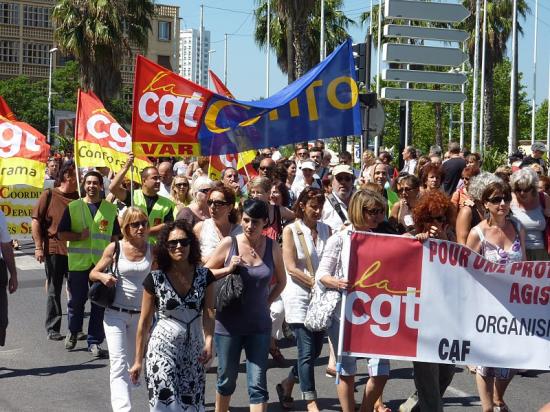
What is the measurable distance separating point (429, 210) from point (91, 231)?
4213mm

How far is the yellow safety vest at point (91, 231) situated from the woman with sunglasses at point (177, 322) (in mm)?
3729

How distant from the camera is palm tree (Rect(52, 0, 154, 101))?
39656 millimetres

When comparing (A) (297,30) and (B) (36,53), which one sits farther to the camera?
(B) (36,53)

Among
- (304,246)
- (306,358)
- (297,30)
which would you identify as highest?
(297,30)

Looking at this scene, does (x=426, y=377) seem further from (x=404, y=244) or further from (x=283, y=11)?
(x=283, y=11)

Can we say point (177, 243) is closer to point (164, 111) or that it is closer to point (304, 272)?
point (304, 272)

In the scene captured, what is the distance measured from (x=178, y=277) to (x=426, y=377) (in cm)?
166

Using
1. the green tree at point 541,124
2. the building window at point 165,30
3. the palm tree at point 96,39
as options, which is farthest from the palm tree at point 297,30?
the building window at point 165,30

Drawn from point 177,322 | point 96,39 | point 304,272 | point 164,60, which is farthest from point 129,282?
point 164,60

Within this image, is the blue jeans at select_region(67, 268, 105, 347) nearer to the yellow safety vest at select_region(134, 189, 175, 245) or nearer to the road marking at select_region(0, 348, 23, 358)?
the road marking at select_region(0, 348, 23, 358)

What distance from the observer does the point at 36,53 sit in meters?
97.9

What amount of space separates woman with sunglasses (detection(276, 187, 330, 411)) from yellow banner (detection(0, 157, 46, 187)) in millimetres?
6915

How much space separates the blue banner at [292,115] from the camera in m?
10.2

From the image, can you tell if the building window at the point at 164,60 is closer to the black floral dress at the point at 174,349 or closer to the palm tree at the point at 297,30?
the palm tree at the point at 297,30
